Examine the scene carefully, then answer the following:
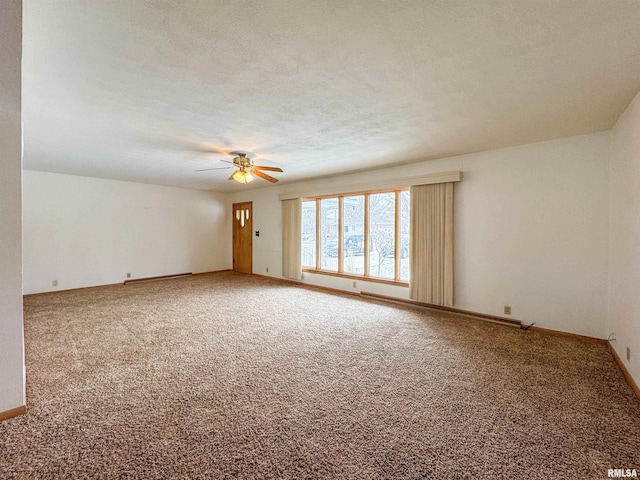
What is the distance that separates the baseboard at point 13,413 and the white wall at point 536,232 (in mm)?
4771

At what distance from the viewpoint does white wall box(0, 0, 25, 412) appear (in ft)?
5.65

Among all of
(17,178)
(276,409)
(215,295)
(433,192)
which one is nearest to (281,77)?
(17,178)

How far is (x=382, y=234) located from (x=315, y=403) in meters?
3.64

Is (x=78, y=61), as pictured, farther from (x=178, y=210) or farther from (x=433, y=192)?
(x=178, y=210)

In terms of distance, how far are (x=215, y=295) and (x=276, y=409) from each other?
3.82 metres

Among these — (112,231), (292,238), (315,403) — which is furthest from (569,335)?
(112,231)

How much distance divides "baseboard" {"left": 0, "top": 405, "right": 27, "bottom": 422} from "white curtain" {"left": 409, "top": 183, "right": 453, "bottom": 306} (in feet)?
14.7

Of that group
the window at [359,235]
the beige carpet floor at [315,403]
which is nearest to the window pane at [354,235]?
the window at [359,235]

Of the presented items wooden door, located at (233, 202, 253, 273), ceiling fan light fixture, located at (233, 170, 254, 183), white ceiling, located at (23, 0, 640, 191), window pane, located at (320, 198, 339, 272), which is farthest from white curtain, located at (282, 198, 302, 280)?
white ceiling, located at (23, 0, 640, 191)

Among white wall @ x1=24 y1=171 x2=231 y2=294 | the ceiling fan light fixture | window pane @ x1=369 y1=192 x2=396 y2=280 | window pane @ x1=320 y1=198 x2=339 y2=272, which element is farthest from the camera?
window pane @ x1=320 y1=198 x2=339 y2=272

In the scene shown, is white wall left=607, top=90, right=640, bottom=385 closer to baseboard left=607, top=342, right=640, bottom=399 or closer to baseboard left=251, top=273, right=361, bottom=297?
baseboard left=607, top=342, right=640, bottom=399

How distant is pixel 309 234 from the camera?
648 centimetres

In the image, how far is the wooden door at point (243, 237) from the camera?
7840mm

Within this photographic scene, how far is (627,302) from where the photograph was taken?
8.29 feet
